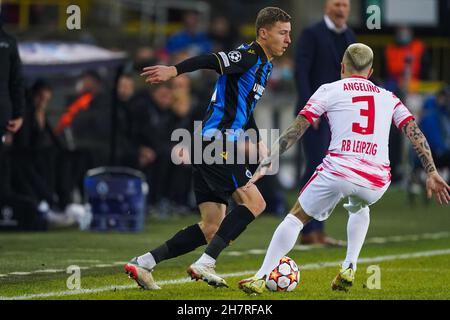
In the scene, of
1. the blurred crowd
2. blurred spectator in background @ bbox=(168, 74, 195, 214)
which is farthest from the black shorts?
blurred spectator in background @ bbox=(168, 74, 195, 214)

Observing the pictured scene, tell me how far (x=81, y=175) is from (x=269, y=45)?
8.75 m

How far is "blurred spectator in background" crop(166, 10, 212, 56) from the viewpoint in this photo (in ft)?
82.6

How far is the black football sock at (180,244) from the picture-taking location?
9.98 meters

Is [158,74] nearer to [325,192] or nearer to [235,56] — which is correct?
[235,56]

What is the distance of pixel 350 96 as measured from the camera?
988cm

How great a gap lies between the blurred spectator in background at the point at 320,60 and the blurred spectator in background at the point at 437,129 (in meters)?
9.31

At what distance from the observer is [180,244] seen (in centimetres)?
1005

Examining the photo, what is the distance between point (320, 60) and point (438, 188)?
16.5 ft

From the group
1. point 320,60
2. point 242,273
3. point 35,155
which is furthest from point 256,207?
point 35,155

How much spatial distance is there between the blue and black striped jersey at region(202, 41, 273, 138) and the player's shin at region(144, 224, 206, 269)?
76 cm

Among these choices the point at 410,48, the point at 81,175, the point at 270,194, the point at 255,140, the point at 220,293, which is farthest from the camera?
the point at 410,48

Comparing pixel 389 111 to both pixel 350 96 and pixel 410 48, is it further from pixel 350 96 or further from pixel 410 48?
pixel 410 48

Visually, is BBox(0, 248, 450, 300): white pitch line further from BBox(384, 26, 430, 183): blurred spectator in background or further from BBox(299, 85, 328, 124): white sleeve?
BBox(384, 26, 430, 183): blurred spectator in background
